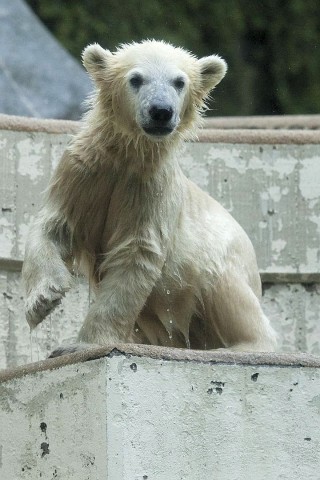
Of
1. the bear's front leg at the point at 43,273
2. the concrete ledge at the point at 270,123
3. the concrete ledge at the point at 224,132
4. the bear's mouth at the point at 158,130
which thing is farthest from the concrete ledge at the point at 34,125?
the bear's mouth at the point at 158,130

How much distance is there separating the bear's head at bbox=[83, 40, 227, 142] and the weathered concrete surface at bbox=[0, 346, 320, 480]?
1.11m

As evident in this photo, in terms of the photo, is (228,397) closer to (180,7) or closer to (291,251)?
(291,251)

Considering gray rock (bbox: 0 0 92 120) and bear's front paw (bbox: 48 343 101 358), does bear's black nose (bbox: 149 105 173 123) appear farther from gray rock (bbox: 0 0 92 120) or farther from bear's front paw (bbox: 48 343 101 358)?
gray rock (bbox: 0 0 92 120)

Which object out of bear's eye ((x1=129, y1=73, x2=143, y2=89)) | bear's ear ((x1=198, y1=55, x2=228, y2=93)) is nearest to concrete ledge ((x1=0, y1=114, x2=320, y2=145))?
bear's ear ((x1=198, y1=55, x2=228, y2=93))

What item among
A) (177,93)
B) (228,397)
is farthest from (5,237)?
(228,397)

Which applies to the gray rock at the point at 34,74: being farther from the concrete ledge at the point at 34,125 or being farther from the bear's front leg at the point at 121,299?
the bear's front leg at the point at 121,299

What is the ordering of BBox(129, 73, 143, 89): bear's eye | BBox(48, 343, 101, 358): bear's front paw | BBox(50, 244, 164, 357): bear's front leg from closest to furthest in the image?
1. BBox(48, 343, 101, 358): bear's front paw
2. BBox(50, 244, 164, 357): bear's front leg
3. BBox(129, 73, 143, 89): bear's eye

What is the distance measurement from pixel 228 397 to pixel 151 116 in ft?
4.10

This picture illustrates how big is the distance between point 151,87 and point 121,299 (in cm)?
89

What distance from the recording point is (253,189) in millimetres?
7539

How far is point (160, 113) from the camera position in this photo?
5035mm

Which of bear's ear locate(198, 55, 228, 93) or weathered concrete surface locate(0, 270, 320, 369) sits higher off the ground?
bear's ear locate(198, 55, 228, 93)

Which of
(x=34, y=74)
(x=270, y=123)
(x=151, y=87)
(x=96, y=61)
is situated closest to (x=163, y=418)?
(x=151, y=87)

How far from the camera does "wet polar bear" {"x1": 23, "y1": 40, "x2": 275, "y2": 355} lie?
5062 millimetres
